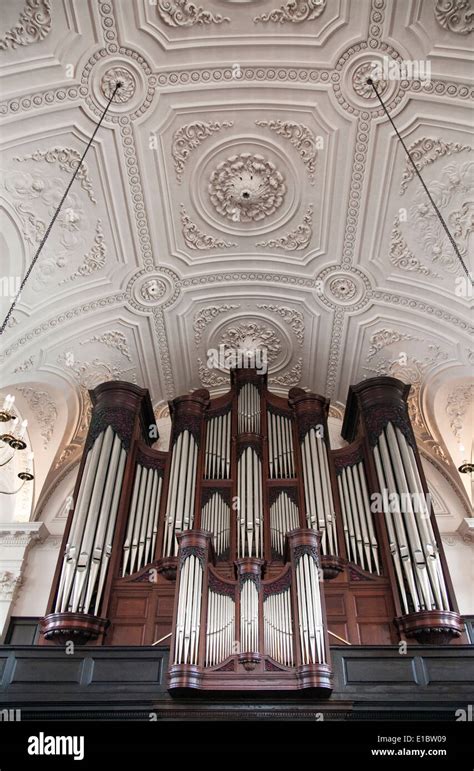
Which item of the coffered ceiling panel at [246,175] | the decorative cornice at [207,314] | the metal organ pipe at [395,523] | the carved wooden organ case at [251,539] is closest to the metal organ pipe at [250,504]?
the carved wooden organ case at [251,539]

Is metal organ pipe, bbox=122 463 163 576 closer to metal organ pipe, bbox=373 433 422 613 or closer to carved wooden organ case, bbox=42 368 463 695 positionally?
carved wooden organ case, bbox=42 368 463 695

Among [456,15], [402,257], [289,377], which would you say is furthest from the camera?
[289,377]

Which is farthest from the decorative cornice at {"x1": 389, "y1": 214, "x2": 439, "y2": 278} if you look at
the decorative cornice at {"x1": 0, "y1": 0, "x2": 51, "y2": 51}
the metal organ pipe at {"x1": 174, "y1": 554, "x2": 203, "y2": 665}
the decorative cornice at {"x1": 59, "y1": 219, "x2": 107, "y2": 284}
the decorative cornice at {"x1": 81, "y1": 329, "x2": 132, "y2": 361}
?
the metal organ pipe at {"x1": 174, "y1": 554, "x2": 203, "y2": 665}

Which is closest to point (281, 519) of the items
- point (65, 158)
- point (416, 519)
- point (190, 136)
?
point (416, 519)

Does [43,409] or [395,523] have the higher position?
[43,409]

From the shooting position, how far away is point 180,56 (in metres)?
6.62

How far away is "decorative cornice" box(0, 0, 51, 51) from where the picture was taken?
5.83 m

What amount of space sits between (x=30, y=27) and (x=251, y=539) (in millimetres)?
6244

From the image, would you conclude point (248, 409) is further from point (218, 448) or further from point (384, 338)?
point (384, 338)

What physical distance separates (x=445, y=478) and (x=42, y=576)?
262 inches

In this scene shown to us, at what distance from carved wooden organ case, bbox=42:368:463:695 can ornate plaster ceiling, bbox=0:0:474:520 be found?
0.80m

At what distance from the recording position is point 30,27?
19.4 ft
